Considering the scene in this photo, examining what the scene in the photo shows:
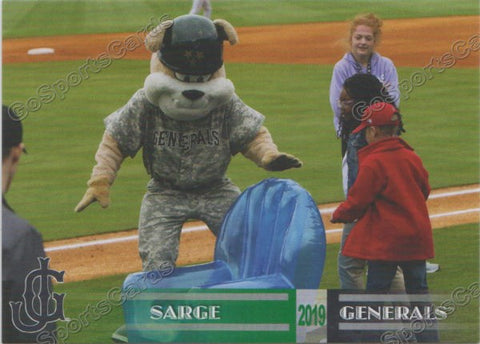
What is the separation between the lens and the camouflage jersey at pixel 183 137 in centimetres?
615

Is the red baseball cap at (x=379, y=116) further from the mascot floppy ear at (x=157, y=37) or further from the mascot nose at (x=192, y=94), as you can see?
the mascot floppy ear at (x=157, y=37)

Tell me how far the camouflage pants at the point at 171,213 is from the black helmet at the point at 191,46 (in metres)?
0.67

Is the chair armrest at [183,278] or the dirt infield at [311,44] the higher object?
the dirt infield at [311,44]

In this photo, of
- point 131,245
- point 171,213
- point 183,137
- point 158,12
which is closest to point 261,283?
point 171,213

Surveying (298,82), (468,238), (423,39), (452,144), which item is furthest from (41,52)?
(468,238)

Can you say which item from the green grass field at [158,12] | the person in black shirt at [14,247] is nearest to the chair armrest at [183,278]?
the person in black shirt at [14,247]

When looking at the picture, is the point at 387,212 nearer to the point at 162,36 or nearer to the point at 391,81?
the point at 162,36

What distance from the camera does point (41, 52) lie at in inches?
766

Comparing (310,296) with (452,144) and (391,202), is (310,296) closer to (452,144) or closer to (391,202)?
(391,202)

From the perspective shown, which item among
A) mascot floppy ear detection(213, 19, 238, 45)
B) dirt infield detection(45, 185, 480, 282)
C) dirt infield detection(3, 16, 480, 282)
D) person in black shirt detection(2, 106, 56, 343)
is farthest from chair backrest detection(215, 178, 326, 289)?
dirt infield detection(3, 16, 480, 282)

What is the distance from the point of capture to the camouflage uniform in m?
6.16

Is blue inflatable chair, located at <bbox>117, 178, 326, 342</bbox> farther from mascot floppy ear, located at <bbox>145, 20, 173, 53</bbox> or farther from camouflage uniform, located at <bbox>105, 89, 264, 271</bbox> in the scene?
mascot floppy ear, located at <bbox>145, 20, 173, 53</bbox>

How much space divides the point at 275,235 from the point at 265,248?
3.7 inches

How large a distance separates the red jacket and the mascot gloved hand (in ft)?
1.52
